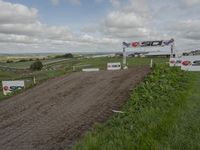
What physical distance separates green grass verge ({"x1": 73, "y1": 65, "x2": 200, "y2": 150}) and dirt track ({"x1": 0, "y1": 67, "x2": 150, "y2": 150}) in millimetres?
820

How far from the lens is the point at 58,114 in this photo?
37.4 ft

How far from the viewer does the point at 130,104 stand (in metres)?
10.8

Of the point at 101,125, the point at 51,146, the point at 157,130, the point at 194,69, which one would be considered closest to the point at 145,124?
the point at 157,130

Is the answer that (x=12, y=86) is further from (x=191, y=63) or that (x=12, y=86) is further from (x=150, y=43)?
(x=191, y=63)

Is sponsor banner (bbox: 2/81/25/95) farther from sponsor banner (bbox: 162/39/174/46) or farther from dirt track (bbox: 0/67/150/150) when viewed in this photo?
sponsor banner (bbox: 162/39/174/46)

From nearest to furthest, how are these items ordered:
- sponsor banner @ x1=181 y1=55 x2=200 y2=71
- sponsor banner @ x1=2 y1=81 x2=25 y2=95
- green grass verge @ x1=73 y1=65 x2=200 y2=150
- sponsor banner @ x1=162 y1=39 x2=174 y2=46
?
1. green grass verge @ x1=73 y1=65 x2=200 y2=150
2. sponsor banner @ x1=2 y1=81 x2=25 y2=95
3. sponsor banner @ x1=181 y1=55 x2=200 y2=71
4. sponsor banner @ x1=162 y1=39 x2=174 y2=46

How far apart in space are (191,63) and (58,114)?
18.1 metres

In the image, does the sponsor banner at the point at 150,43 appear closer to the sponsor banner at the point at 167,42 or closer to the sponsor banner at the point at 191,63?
the sponsor banner at the point at 167,42

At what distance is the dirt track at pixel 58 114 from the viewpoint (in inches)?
336

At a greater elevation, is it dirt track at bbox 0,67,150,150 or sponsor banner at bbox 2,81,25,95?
dirt track at bbox 0,67,150,150

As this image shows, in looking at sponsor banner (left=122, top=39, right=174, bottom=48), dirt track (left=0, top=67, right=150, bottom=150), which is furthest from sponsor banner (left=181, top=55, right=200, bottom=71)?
dirt track (left=0, top=67, right=150, bottom=150)

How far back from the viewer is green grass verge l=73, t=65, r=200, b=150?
653 centimetres

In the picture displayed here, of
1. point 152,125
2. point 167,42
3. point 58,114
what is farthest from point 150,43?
point 152,125

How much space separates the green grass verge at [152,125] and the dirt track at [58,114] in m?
0.82
